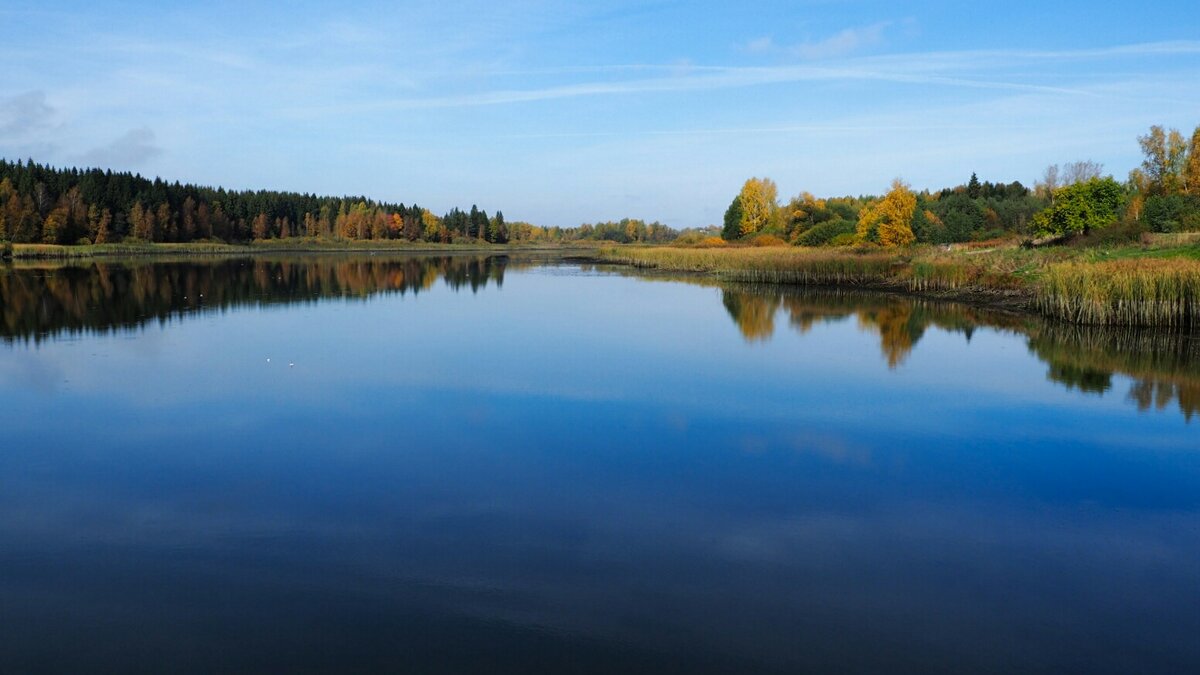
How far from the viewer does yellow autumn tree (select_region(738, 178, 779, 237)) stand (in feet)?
238

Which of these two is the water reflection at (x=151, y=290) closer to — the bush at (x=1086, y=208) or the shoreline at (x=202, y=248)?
the shoreline at (x=202, y=248)

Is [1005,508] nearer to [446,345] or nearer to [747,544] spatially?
[747,544]

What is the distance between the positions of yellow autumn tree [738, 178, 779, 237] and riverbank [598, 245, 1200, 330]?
26.4 metres

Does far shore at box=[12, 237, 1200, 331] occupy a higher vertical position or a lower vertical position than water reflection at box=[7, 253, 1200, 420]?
higher

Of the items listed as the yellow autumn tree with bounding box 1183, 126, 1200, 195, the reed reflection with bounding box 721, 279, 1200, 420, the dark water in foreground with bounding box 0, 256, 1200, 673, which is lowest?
the dark water in foreground with bounding box 0, 256, 1200, 673

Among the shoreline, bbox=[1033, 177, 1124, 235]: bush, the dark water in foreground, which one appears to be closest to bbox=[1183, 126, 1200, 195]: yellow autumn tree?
bbox=[1033, 177, 1124, 235]: bush

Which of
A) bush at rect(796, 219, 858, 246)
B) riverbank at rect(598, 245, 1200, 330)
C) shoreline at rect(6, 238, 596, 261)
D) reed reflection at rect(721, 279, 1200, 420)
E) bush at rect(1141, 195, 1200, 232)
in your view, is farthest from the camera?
shoreline at rect(6, 238, 596, 261)

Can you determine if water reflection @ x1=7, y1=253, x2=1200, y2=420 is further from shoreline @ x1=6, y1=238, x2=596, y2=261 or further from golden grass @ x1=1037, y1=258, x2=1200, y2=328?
shoreline @ x1=6, y1=238, x2=596, y2=261

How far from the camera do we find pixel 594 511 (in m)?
7.12

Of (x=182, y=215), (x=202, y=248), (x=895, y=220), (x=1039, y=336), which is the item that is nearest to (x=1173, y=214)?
(x=895, y=220)

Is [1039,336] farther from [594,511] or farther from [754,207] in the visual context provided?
[754,207]

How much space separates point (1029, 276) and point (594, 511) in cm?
2262

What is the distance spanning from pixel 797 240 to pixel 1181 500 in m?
53.7

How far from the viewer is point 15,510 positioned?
6.97m
